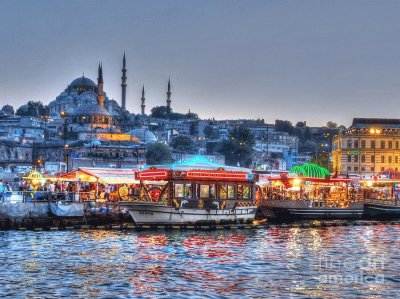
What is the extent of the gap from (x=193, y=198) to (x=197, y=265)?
35.9ft

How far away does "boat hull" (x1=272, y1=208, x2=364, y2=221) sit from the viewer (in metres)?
40.9

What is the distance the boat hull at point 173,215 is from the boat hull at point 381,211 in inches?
512

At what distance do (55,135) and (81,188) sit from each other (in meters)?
124

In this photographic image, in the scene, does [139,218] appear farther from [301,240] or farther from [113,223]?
[301,240]

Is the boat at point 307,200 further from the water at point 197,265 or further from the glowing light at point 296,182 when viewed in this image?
the water at point 197,265

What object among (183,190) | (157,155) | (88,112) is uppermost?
(88,112)

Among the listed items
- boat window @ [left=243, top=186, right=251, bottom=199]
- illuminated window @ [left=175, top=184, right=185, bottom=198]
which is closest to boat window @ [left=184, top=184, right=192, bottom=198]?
illuminated window @ [left=175, top=184, right=185, bottom=198]

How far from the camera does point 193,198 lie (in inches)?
1331

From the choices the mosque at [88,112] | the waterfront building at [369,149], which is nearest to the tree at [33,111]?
the mosque at [88,112]

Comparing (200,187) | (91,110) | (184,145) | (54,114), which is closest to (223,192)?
(200,187)

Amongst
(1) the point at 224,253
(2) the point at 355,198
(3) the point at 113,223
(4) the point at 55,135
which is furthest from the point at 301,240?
(4) the point at 55,135

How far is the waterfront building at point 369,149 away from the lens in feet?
302

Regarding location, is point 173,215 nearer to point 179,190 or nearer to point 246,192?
point 179,190

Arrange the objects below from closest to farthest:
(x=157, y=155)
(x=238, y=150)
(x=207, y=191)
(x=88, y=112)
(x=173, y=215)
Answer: (x=173, y=215), (x=207, y=191), (x=157, y=155), (x=238, y=150), (x=88, y=112)
